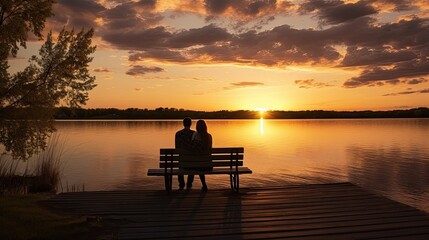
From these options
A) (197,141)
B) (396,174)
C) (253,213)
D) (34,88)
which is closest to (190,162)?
(197,141)

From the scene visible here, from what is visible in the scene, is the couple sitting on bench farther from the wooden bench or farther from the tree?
the tree

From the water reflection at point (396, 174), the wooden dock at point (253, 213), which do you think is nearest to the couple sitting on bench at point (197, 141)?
the wooden dock at point (253, 213)

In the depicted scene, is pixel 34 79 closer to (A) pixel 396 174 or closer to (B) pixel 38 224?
(B) pixel 38 224

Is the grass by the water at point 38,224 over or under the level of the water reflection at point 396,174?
over

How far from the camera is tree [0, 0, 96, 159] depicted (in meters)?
10.8

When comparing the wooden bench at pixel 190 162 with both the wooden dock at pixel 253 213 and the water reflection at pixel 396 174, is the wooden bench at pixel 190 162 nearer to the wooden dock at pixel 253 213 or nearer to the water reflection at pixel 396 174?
the wooden dock at pixel 253 213

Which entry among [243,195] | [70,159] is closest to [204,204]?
[243,195]

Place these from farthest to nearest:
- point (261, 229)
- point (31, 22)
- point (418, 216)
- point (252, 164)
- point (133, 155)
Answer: point (133, 155) → point (252, 164) → point (31, 22) → point (418, 216) → point (261, 229)

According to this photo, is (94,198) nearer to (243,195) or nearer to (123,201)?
(123,201)

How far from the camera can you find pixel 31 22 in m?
11.5

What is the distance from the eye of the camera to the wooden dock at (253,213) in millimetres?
7074

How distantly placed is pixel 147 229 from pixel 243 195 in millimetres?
3857

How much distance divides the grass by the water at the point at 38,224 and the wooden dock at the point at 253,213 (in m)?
0.54

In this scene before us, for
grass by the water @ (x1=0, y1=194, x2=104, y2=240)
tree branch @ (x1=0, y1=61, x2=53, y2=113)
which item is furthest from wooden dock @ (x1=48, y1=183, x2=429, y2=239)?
tree branch @ (x1=0, y1=61, x2=53, y2=113)
